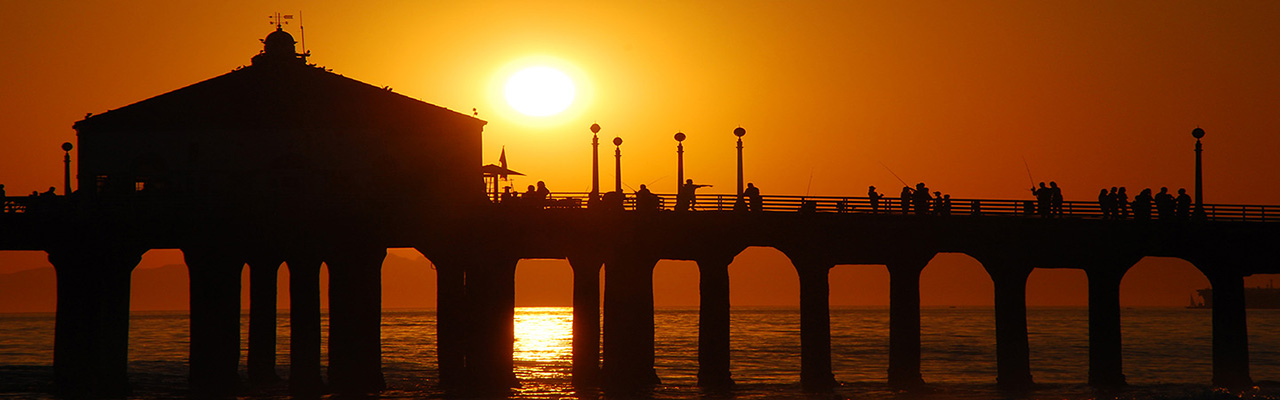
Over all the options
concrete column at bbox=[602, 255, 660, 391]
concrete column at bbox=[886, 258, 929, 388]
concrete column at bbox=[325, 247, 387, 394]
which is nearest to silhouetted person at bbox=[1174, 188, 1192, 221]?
concrete column at bbox=[886, 258, 929, 388]

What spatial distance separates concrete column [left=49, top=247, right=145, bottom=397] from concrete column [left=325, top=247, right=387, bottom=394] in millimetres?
7226

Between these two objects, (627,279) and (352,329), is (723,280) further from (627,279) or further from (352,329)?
(352,329)

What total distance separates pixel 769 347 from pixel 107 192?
3847 inches

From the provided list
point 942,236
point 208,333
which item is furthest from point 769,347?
point 208,333

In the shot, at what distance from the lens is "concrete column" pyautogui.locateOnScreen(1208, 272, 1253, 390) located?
4906 cm

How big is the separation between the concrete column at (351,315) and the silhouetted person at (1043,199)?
2474cm

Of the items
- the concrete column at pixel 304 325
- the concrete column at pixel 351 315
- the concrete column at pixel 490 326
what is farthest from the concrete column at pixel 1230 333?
the concrete column at pixel 304 325

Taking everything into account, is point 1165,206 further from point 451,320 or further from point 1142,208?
point 451,320

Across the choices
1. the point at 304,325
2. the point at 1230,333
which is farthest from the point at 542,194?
the point at 1230,333

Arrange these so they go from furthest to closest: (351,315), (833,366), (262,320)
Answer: (833,366) → (262,320) → (351,315)

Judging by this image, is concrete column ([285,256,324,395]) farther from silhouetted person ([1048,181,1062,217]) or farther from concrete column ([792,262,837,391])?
silhouetted person ([1048,181,1062,217])

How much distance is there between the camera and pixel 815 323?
46.4 meters

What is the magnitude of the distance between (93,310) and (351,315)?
9287mm

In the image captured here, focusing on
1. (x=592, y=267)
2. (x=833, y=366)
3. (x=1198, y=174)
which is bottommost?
(x=833, y=366)
